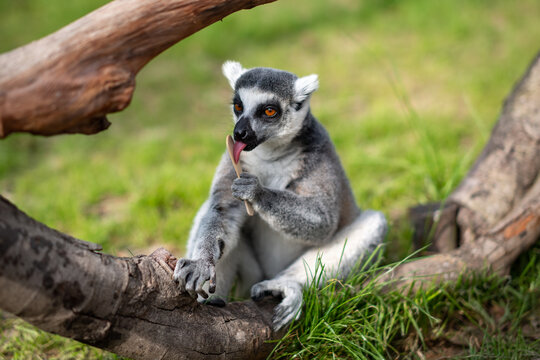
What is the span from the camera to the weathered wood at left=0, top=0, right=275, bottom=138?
2074 mm

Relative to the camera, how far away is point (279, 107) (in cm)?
355

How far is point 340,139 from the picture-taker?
7.47m

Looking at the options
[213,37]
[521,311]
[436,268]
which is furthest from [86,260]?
[213,37]

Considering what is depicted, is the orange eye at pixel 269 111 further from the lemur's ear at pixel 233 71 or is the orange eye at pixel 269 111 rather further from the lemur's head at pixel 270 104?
the lemur's ear at pixel 233 71

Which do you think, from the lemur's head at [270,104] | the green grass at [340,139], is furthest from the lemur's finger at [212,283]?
the lemur's head at [270,104]

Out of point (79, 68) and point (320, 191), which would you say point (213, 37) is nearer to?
point (320, 191)

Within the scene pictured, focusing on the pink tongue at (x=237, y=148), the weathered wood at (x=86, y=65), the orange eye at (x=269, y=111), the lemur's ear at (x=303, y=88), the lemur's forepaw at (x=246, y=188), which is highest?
the weathered wood at (x=86, y=65)

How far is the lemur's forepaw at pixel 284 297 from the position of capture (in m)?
3.25

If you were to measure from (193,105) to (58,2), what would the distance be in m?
4.32

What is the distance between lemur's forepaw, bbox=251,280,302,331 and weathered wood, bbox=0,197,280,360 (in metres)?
0.11

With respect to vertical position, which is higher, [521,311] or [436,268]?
[436,268]

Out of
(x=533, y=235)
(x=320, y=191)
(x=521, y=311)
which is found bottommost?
(x=521, y=311)

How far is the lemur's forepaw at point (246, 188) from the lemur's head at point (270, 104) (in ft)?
0.77

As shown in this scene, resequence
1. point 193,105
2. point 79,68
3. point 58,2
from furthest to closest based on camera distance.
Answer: point 58,2
point 193,105
point 79,68
